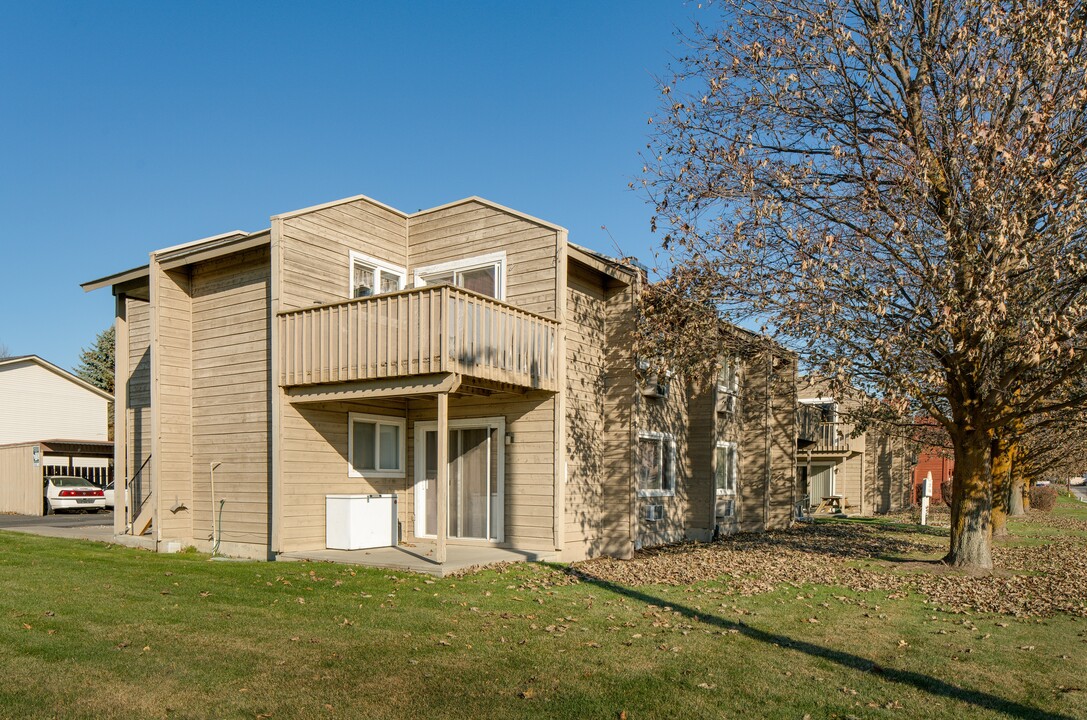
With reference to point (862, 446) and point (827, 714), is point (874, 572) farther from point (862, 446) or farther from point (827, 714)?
point (862, 446)

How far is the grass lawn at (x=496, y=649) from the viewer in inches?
262

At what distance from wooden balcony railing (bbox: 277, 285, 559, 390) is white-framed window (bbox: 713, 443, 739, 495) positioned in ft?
28.1

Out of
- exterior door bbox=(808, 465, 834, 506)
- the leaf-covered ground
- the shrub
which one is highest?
the leaf-covered ground

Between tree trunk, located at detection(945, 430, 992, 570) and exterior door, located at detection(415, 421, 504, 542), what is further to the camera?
exterior door, located at detection(415, 421, 504, 542)

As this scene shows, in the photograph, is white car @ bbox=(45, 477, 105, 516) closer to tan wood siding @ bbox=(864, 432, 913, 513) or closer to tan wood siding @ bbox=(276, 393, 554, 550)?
tan wood siding @ bbox=(276, 393, 554, 550)

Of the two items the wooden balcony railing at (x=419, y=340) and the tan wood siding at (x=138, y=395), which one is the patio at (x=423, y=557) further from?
the tan wood siding at (x=138, y=395)

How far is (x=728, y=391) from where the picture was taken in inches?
919

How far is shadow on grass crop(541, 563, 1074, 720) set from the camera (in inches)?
272

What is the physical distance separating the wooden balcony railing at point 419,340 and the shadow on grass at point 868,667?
4.64m

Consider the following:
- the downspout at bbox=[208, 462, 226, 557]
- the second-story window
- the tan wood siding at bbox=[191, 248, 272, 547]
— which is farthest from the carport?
the second-story window

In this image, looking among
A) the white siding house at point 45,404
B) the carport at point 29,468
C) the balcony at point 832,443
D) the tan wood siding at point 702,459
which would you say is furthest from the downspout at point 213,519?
the white siding house at point 45,404

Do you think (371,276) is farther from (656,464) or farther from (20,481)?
(20,481)

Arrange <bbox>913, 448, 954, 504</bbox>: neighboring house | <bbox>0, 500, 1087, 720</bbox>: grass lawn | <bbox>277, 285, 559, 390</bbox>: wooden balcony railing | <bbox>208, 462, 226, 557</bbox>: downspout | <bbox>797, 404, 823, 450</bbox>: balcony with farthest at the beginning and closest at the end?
<bbox>913, 448, 954, 504</bbox>: neighboring house, <bbox>797, 404, 823, 450</bbox>: balcony, <bbox>208, 462, 226, 557</bbox>: downspout, <bbox>277, 285, 559, 390</bbox>: wooden balcony railing, <bbox>0, 500, 1087, 720</bbox>: grass lawn

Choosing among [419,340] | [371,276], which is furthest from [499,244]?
[419,340]
